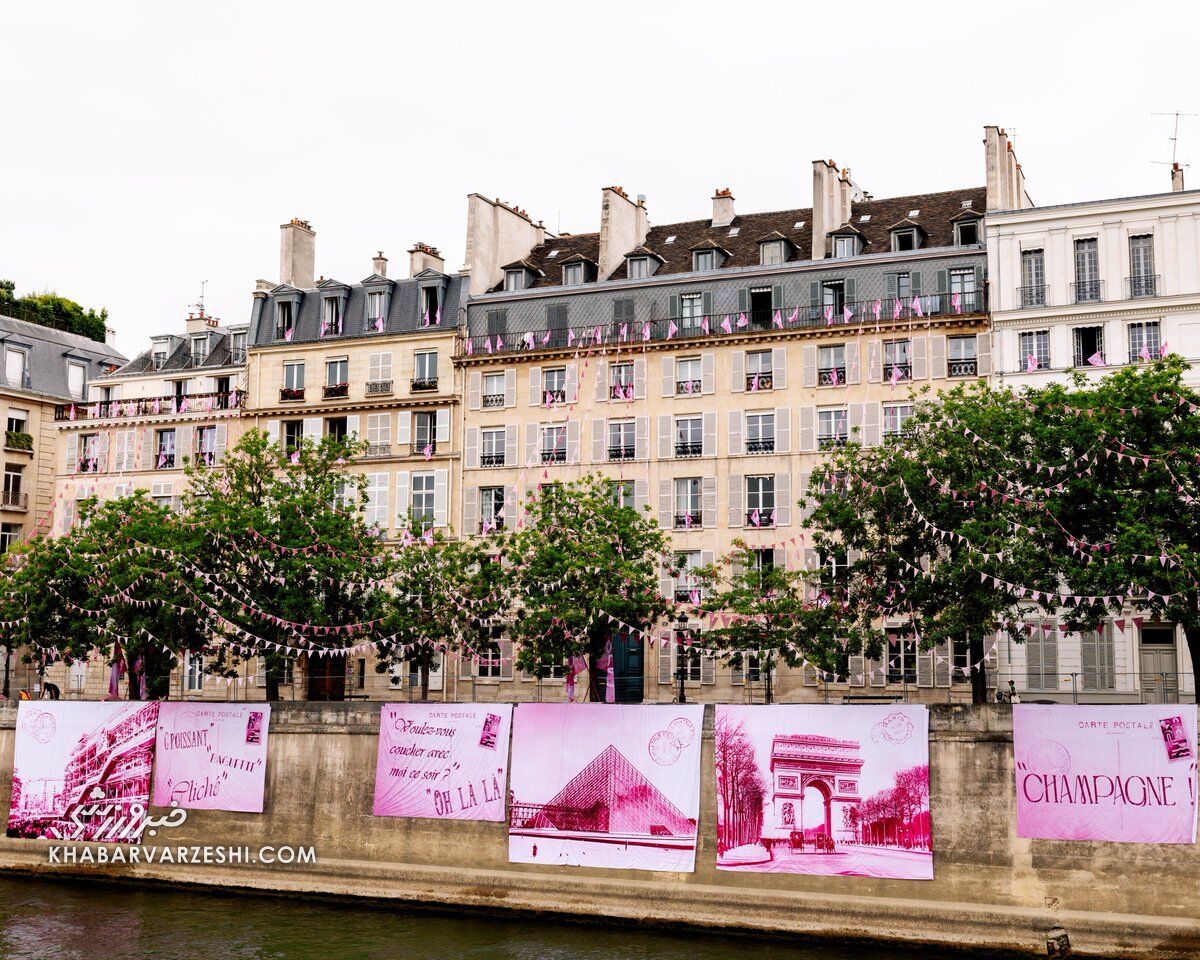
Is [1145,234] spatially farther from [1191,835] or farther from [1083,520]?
[1191,835]

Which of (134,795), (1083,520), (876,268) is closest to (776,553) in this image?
(876,268)

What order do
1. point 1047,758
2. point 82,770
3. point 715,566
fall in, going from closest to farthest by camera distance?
→ point 1047,758
point 715,566
point 82,770

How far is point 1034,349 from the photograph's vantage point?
45312 millimetres

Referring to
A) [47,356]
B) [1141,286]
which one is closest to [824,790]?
[1141,286]

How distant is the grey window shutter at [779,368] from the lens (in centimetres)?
4825

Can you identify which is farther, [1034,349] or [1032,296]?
[1032,296]

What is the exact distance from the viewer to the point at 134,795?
39.1 meters

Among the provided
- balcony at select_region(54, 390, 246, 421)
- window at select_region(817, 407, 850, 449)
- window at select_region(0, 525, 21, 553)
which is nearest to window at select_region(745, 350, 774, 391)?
window at select_region(817, 407, 850, 449)

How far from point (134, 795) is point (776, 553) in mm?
20730

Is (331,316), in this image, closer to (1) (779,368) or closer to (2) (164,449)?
(2) (164,449)

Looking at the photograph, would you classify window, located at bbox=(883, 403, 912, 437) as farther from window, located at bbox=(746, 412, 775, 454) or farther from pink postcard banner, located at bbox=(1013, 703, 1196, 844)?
pink postcard banner, located at bbox=(1013, 703, 1196, 844)

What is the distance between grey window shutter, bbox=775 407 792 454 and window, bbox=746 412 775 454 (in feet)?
0.94

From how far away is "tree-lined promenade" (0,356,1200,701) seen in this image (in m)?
32.9

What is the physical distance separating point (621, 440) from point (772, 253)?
848cm
